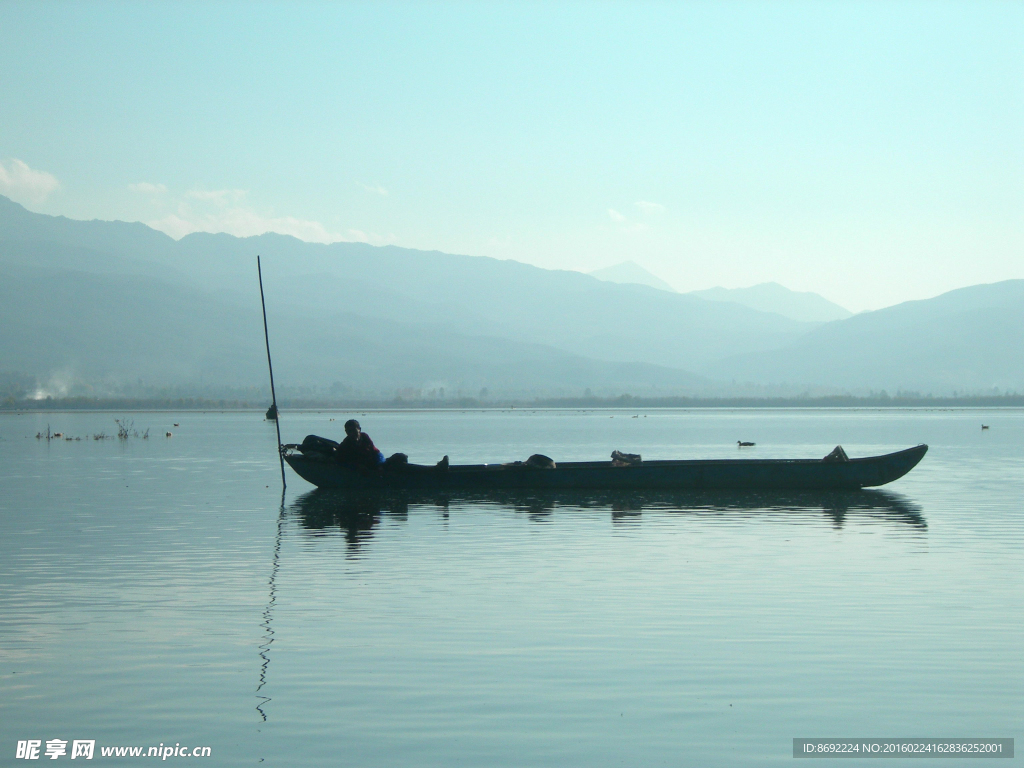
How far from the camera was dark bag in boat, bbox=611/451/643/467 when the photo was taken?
38375 millimetres

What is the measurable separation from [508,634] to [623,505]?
20532mm

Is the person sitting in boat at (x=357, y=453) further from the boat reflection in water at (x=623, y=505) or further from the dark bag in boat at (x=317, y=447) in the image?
the boat reflection in water at (x=623, y=505)

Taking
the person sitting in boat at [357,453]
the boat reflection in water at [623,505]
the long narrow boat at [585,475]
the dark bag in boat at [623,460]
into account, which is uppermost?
the person sitting in boat at [357,453]

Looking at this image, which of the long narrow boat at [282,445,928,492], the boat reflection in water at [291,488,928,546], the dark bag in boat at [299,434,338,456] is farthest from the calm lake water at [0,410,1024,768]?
the dark bag in boat at [299,434,338,456]

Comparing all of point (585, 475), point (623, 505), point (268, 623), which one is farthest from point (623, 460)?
point (268, 623)

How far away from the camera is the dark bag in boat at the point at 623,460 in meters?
38.4

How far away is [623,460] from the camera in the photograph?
129 feet

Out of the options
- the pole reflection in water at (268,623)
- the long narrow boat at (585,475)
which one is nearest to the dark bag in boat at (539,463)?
the long narrow boat at (585,475)

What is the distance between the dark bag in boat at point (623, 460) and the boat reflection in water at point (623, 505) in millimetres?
1053

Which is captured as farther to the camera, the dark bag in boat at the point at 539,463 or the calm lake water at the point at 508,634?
the dark bag in boat at the point at 539,463

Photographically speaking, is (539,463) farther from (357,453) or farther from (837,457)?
(837,457)

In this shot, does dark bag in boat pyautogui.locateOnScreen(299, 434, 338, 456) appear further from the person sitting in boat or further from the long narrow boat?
the person sitting in boat

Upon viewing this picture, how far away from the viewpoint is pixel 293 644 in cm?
1448

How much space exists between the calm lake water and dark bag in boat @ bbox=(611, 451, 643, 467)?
6.67 m
